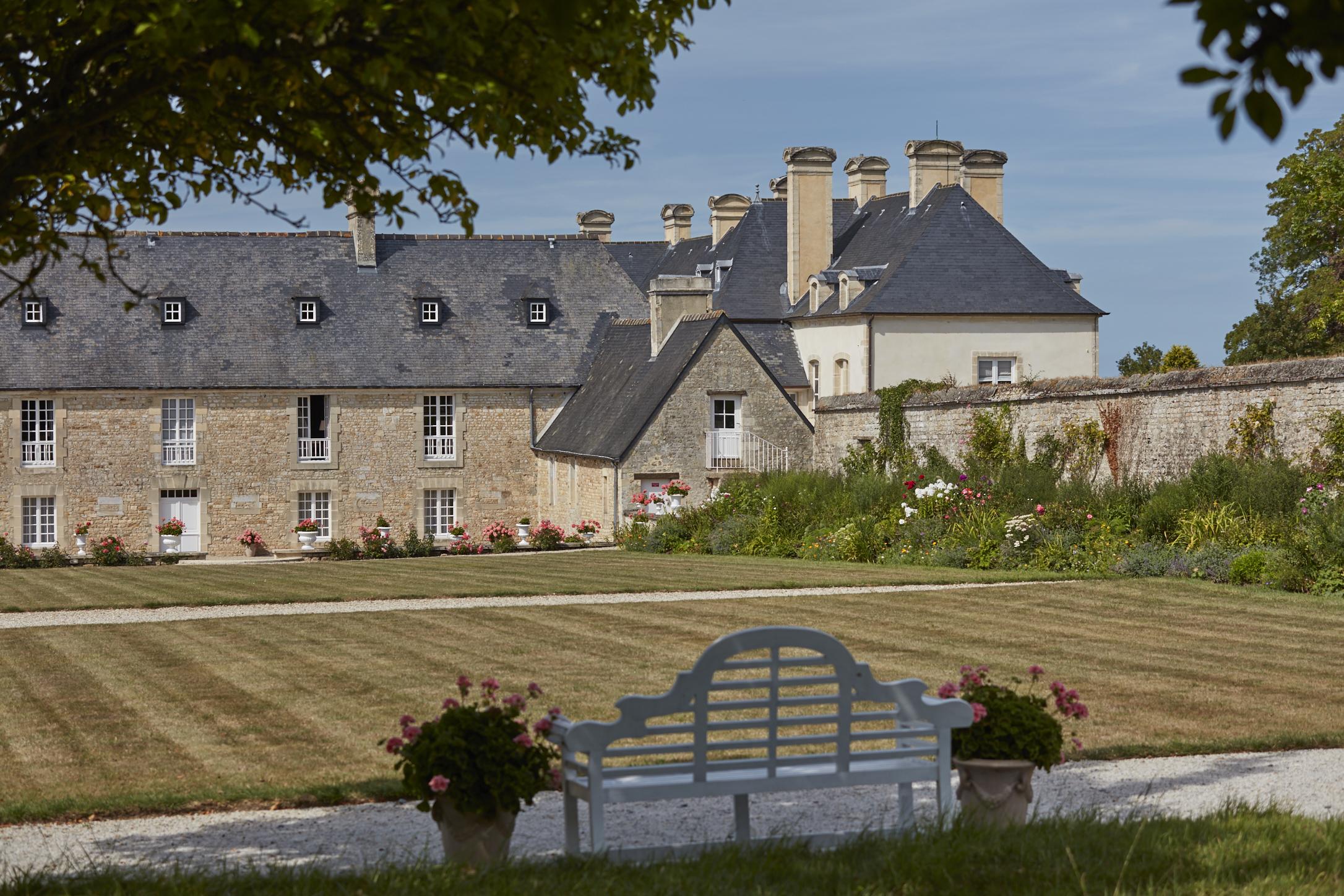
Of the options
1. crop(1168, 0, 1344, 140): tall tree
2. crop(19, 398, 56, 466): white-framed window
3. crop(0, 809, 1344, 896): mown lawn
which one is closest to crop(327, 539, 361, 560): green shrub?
crop(19, 398, 56, 466): white-framed window

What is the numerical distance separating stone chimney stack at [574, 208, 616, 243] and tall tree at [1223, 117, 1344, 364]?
1792 centimetres

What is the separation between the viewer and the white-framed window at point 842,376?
109 feet

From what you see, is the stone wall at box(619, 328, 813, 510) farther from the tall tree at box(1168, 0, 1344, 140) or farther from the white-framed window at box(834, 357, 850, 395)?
the tall tree at box(1168, 0, 1344, 140)

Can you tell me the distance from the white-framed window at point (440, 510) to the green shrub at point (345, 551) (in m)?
3.63

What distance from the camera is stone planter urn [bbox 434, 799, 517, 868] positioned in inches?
206

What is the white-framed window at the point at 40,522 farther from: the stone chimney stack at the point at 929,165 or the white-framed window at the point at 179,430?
the stone chimney stack at the point at 929,165

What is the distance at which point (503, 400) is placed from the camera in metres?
33.8

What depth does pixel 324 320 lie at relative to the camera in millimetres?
33750

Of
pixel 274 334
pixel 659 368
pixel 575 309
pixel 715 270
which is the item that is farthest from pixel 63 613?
pixel 715 270

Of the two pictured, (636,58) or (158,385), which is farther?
(158,385)

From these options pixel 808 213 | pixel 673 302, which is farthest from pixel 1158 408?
pixel 808 213

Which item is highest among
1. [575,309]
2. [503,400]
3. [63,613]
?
[575,309]

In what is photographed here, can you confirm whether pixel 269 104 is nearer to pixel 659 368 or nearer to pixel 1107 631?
pixel 1107 631

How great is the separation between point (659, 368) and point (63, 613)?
1563 cm
